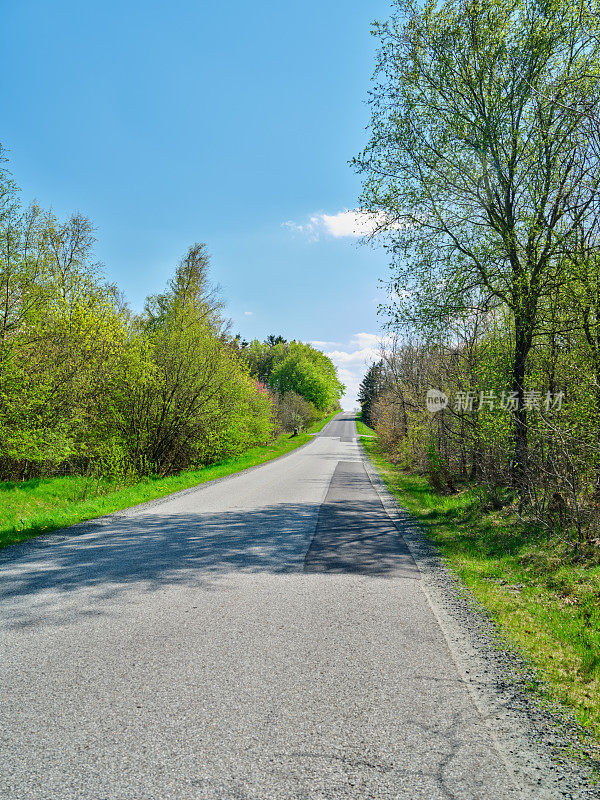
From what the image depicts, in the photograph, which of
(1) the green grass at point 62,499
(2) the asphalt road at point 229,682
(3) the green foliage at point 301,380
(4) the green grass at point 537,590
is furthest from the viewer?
(3) the green foliage at point 301,380

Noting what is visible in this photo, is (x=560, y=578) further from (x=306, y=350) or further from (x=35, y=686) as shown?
(x=306, y=350)

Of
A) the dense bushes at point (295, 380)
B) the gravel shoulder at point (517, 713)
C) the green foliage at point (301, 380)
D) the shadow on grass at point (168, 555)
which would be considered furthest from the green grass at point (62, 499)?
the green foliage at point (301, 380)

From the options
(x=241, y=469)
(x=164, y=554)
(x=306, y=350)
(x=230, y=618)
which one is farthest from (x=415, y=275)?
(x=306, y=350)

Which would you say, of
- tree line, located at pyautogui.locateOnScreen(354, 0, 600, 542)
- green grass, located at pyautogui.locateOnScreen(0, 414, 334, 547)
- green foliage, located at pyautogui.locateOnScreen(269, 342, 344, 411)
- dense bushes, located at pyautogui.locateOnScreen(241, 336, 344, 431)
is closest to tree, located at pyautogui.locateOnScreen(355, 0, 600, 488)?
tree line, located at pyautogui.locateOnScreen(354, 0, 600, 542)

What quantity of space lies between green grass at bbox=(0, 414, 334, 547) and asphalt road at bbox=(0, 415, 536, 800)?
1944mm

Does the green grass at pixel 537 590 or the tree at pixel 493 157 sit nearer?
the green grass at pixel 537 590

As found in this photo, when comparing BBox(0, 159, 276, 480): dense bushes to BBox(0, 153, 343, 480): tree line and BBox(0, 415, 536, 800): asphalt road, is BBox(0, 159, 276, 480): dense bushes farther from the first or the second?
BBox(0, 415, 536, 800): asphalt road

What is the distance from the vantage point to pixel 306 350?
94312 mm

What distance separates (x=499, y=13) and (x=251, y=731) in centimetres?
1286

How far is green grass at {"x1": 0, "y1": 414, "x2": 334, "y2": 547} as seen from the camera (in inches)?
352

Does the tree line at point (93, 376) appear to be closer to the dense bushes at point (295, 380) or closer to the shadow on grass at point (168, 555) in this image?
the shadow on grass at point (168, 555)

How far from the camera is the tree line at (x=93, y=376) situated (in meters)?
13.3

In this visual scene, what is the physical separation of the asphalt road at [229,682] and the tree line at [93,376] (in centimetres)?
824

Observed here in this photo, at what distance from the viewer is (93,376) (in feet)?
54.5
